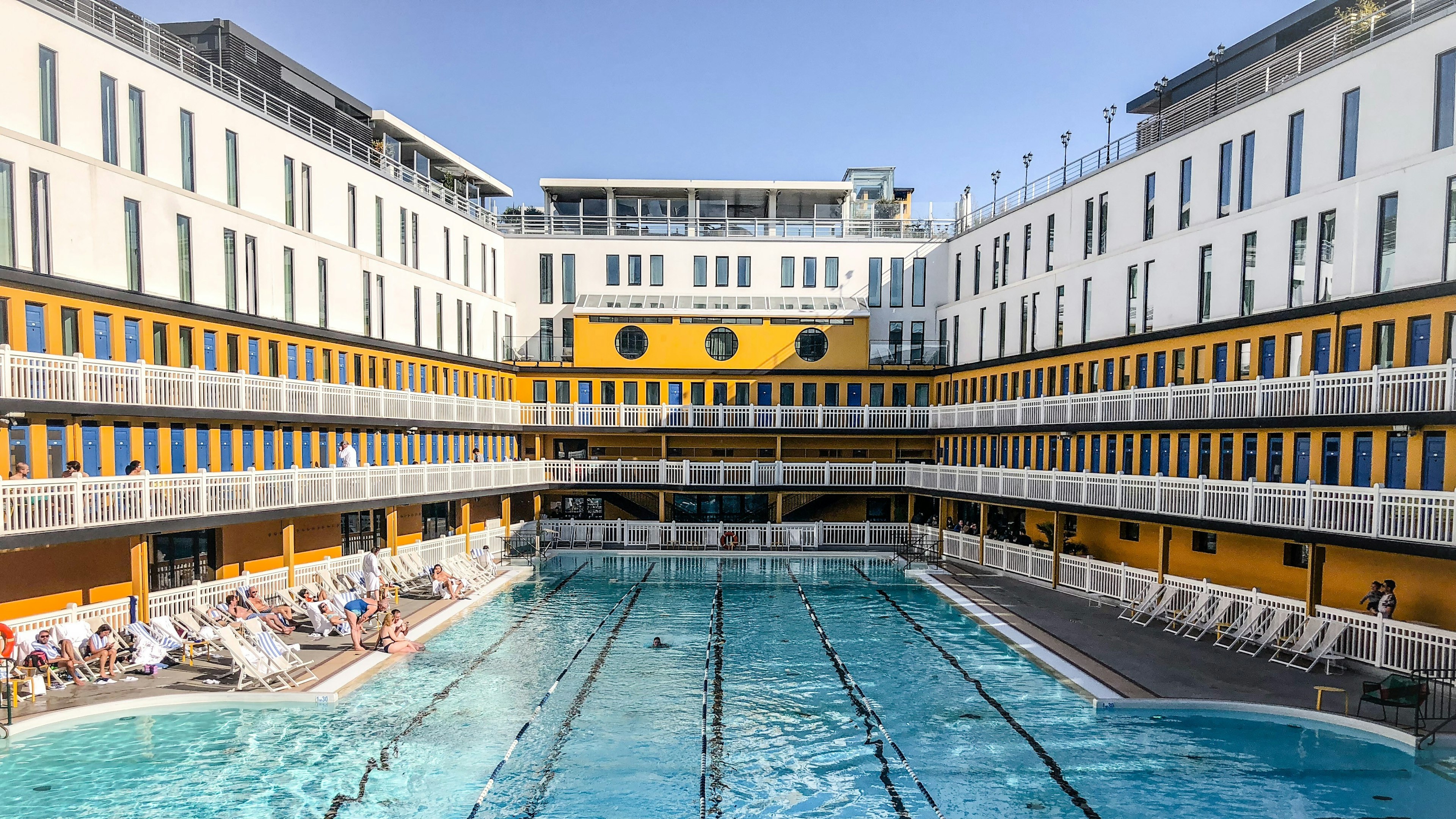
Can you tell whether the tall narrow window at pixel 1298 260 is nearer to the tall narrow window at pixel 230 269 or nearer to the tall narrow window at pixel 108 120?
the tall narrow window at pixel 230 269

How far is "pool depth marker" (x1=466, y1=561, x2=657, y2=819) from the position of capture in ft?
36.3

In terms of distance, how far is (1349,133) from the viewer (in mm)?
17625

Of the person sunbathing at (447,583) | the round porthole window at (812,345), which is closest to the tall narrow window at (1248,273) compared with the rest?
the round porthole window at (812,345)

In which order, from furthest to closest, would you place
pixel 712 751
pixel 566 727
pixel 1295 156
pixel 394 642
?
pixel 1295 156, pixel 394 642, pixel 566 727, pixel 712 751

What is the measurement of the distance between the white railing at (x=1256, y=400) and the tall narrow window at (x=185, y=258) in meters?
24.9

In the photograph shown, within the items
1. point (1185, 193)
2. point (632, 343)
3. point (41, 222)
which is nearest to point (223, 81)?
point (41, 222)

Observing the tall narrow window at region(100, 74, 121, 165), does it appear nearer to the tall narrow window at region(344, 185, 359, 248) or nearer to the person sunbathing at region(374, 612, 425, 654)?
the tall narrow window at region(344, 185, 359, 248)

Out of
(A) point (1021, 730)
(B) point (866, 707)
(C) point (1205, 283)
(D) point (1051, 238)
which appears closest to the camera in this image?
(A) point (1021, 730)

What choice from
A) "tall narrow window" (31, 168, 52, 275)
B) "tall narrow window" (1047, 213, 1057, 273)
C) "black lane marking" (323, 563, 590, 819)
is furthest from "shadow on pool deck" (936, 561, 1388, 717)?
"tall narrow window" (31, 168, 52, 275)

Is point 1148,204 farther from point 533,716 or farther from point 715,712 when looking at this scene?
point 533,716

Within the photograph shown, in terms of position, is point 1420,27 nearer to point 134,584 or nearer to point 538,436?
point 134,584

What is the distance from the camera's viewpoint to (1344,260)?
17547 mm

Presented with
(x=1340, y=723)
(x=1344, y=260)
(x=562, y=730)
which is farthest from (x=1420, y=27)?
(x=562, y=730)

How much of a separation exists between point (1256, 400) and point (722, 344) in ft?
70.6
